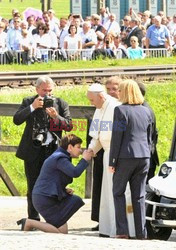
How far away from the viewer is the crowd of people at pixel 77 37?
89.4 ft

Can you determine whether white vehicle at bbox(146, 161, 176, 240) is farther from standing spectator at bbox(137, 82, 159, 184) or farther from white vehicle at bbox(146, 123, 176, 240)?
standing spectator at bbox(137, 82, 159, 184)

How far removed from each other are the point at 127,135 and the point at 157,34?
1955cm

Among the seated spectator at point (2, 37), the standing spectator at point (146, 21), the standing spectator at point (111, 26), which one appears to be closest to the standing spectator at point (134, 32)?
the standing spectator at point (111, 26)

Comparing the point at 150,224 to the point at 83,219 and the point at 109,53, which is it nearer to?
the point at 83,219

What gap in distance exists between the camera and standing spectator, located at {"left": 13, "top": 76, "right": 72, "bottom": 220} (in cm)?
1203

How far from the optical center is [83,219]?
12656mm

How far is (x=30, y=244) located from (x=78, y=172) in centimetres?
205

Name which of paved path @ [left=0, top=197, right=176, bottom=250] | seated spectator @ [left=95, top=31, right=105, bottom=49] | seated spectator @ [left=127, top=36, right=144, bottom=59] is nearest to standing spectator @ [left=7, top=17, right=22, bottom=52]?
seated spectator @ [left=95, top=31, right=105, bottom=49]

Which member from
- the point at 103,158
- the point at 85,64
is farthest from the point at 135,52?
the point at 103,158

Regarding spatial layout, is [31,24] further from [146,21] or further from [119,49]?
[146,21]

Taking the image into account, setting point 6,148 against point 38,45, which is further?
point 38,45

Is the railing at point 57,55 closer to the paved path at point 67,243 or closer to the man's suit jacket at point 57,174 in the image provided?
the man's suit jacket at point 57,174

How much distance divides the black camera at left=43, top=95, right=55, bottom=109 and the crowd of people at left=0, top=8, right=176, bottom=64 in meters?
15.0

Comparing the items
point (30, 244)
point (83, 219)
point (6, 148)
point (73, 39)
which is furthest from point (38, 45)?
point (30, 244)
